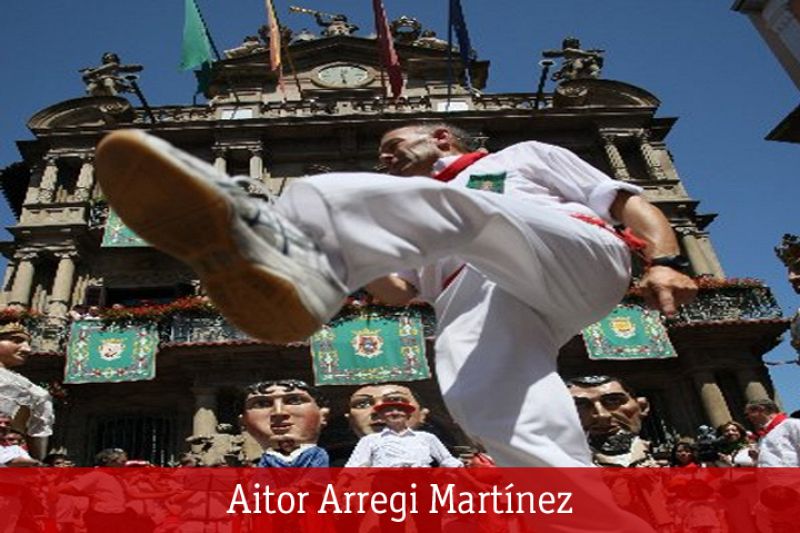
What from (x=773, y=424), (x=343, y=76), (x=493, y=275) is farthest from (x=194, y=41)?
(x=493, y=275)

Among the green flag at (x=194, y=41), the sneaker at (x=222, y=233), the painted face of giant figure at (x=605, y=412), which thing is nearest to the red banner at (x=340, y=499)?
the painted face of giant figure at (x=605, y=412)

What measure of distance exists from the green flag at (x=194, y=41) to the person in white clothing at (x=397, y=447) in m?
17.3

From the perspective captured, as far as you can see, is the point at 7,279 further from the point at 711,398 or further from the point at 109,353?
the point at 711,398

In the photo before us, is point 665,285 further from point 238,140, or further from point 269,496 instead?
point 238,140

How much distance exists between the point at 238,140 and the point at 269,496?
1735 cm

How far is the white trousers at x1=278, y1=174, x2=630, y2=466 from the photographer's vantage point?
173cm

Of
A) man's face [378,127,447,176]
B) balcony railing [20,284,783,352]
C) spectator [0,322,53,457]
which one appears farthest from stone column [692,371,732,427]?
man's face [378,127,447,176]

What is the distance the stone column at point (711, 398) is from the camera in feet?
51.0

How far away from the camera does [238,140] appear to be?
68.5 ft

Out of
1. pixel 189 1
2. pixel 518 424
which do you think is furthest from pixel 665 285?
pixel 189 1

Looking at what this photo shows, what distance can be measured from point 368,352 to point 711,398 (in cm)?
798

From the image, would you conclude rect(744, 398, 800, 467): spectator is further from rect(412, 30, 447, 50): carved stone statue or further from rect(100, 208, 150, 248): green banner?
rect(412, 30, 447, 50): carved stone statue

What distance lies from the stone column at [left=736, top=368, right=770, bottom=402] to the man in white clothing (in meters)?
15.9

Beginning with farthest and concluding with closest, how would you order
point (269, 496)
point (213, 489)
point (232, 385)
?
point (232, 385) → point (213, 489) → point (269, 496)
